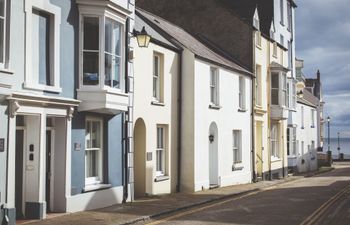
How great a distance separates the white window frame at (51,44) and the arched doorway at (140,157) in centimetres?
574

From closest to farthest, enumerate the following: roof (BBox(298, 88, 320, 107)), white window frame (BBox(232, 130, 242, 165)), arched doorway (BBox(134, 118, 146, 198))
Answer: arched doorway (BBox(134, 118, 146, 198)) < white window frame (BBox(232, 130, 242, 165)) < roof (BBox(298, 88, 320, 107))

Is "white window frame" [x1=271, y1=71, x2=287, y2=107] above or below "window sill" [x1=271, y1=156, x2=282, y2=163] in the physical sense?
above

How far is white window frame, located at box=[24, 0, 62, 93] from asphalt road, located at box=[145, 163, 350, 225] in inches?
181

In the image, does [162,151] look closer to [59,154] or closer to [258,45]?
[59,154]

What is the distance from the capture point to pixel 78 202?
53.0 ft

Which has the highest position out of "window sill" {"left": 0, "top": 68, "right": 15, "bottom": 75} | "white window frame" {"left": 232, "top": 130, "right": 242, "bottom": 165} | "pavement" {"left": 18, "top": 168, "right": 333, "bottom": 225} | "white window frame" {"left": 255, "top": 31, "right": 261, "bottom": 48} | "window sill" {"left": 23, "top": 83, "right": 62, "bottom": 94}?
"white window frame" {"left": 255, "top": 31, "right": 261, "bottom": 48}

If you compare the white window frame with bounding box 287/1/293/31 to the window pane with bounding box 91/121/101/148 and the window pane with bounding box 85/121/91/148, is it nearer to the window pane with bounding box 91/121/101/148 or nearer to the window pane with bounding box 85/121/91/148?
the window pane with bounding box 91/121/101/148

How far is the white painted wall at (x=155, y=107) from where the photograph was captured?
20.3 meters

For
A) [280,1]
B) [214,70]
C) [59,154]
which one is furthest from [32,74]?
[280,1]

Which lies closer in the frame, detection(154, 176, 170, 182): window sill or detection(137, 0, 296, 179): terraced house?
detection(154, 176, 170, 182): window sill

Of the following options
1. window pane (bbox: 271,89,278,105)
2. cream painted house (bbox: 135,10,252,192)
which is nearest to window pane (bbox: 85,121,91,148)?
cream painted house (bbox: 135,10,252,192)

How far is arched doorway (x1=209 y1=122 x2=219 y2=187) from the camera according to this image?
88.2 ft

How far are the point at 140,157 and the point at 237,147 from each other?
34.9ft

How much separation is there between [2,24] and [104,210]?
6196 mm
